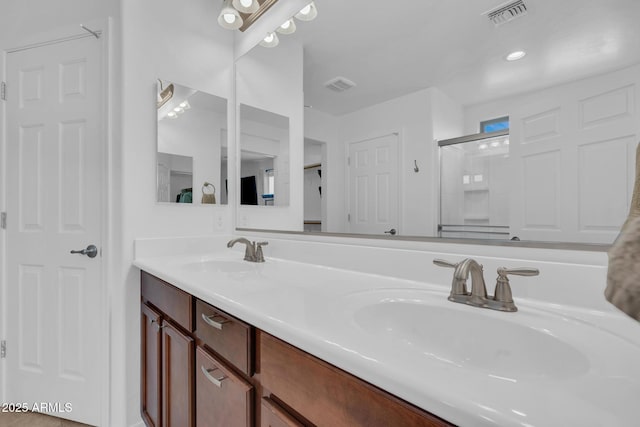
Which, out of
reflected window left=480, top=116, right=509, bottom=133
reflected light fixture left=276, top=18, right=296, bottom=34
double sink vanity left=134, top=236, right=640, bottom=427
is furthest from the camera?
reflected light fixture left=276, top=18, right=296, bottom=34

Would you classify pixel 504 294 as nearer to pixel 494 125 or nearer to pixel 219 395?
pixel 494 125

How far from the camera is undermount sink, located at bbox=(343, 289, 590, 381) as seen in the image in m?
0.55

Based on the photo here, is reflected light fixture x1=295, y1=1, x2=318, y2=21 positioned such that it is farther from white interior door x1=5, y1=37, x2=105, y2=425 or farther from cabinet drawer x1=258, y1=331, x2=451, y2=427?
cabinet drawer x1=258, y1=331, x2=451, y2=427

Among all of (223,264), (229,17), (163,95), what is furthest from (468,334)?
(229,17)

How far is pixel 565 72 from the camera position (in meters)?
0.72

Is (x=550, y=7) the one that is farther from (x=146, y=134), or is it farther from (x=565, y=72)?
(x=146, y=134)

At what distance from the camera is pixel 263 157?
1.79 meters

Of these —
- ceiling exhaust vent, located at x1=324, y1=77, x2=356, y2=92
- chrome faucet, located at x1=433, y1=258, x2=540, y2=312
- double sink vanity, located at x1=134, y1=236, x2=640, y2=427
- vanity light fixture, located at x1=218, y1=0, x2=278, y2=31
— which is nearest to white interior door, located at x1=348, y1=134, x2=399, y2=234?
double sink vanity, located at x1=134, y1=236, x2=640, y2=427

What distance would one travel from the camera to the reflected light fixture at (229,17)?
5.56 feet

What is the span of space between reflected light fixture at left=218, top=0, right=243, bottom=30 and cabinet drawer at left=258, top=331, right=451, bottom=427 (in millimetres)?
1761

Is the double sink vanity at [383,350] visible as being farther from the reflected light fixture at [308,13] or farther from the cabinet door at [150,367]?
the reflected light fixture at [308,13]

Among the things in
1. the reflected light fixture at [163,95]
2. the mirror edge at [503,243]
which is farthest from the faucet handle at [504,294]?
the reflected light fixture at [163,95]

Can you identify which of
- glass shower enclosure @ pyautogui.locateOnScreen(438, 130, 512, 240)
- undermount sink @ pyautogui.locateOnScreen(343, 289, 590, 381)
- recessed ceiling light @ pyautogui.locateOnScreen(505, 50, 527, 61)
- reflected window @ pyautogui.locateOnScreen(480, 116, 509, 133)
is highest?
recessed ceiling light @ pyautogui.locateOnScreen(505, 50, 527, 61)

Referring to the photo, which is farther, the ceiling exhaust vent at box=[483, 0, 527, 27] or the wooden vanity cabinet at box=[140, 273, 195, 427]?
the wooden vanity cabinet at box=[140, 273, 195, 427]
